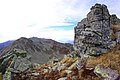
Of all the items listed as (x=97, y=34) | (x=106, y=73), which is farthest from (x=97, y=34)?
(x=106, y=73)

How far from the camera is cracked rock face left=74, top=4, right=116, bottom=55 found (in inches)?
1229

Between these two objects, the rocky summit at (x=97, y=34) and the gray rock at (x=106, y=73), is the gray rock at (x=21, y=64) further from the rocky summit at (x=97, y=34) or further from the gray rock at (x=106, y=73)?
the gray rock at (x=106, y=73)

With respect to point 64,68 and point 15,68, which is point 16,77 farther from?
point 64,68

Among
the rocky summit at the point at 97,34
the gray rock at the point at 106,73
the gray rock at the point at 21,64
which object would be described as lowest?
the gray rock at the point at 21,64

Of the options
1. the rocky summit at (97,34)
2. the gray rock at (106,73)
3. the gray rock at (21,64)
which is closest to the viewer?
the gray rock at (106,73)

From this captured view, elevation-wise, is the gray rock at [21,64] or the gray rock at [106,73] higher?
the gray rock at [106,73]

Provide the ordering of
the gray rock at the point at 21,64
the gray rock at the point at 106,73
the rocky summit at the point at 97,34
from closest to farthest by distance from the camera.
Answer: the gray rock at the point at 106,73 < the rocky summit at the point at 97,34 < the gray rock at the point at 21,64

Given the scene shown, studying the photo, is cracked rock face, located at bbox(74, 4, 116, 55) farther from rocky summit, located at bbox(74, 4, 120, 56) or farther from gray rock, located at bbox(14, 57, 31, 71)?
gray rock, located at bbox(14, 57, 31, 71)

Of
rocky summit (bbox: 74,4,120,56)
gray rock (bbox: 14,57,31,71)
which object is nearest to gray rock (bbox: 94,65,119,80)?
rocky summit (bbox: 74,4,120,56)

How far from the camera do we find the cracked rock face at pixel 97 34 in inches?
1229

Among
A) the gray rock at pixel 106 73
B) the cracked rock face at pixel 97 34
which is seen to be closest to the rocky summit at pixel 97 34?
the cracked rock face at pixel 97 34

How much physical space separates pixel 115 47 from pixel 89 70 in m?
6.01

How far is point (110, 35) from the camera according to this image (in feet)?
106

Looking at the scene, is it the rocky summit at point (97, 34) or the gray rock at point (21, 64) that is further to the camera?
the gray rock at point (21, 64)
